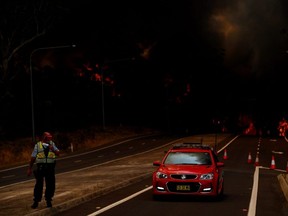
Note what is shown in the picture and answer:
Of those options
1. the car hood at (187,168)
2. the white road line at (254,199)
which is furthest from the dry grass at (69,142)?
the car hood at (187,168)

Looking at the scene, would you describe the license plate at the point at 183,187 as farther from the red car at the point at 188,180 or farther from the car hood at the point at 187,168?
the car hood at the point at 187,168

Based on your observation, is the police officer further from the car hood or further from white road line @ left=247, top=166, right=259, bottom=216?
white road line @ left=247, top=166, right=259, bottom=216

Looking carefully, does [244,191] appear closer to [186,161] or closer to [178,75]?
[186,161]

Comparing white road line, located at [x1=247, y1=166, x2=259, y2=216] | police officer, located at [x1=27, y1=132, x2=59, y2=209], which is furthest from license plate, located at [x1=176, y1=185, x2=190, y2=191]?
police officer, located at [x1=27, y1=132, x2=59, y2=209]

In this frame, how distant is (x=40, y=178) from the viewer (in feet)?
39.1

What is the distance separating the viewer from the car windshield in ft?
49.0

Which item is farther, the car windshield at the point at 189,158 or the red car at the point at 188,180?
the car windshield at the point at 189,158

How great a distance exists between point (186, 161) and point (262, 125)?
124 metres

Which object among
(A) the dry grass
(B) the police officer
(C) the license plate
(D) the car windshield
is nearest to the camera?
(B) the police officer

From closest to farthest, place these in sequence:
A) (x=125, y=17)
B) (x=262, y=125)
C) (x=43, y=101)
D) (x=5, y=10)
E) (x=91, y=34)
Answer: (x=5, y=10)
(x=43, y=101)
(x=91, y=34)
(x=125, y=17)
(x=262, y=125)

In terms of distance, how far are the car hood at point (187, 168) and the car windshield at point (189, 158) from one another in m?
0.45

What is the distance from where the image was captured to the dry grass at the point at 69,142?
42.1 metres

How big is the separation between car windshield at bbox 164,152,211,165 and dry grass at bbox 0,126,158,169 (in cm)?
2377

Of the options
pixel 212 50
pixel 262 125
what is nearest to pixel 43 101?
pixel 212 50
